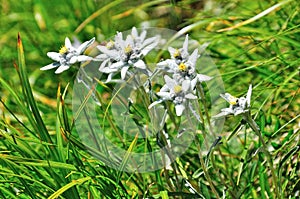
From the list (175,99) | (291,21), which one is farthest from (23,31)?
(175,99)

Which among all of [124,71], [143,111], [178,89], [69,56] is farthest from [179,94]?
[143,111]

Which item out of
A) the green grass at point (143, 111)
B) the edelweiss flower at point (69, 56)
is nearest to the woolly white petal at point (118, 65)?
the edelweiss flower at point (69, 56)

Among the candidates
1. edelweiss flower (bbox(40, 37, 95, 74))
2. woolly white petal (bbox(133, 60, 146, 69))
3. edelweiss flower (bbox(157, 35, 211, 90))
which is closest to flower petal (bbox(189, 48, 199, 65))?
edelweiss flower (bbox(157, 35, 211, 90))

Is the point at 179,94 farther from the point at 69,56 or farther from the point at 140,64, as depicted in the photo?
the point at 69,56

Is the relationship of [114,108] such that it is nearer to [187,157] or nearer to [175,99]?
[187,157]

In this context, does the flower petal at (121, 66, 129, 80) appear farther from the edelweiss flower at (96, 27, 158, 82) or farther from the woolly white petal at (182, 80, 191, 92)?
the woolly white petal at (182, 80, 191, 92)

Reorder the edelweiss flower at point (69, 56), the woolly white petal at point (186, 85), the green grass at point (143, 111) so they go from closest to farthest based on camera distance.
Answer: the woolly white petal at point (186, 85), the edelweiss flower at point (69, 56), the green grass at point (143, 111)

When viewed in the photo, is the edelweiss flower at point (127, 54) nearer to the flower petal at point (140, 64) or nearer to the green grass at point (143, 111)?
the flower petal at point (140, 64)
